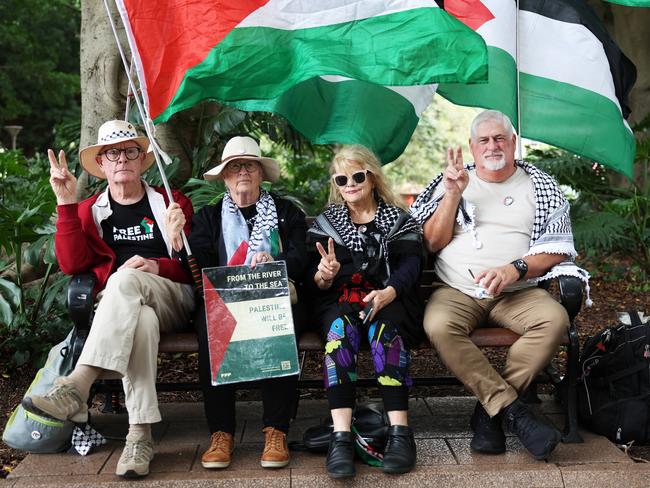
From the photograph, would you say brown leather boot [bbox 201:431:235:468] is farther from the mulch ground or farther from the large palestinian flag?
the large palestinian flag

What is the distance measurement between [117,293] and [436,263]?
1774mm

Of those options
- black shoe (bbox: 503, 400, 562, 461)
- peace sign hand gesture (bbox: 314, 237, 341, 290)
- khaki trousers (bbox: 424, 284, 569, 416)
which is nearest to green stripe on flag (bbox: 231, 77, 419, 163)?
peace sign hand gesture (bbox: 314, 237, 341, 290)

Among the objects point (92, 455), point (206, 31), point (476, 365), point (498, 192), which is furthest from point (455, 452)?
point (206, 31)

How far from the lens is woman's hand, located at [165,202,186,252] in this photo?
4.19 meters

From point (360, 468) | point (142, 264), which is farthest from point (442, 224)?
point (142, 264)

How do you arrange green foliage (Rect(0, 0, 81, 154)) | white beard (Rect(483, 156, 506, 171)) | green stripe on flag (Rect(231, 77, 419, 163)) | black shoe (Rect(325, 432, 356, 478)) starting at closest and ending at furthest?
black shoe (Rect(325, 432, 356, 478)) → white beard (Rect(483, 156, 506, 171)) → green stripe on flag (Rect(231, 77, 419, 163)) → green foliage (Rect(0, 0, 81, 154))

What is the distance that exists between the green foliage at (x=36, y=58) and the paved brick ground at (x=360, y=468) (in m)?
17.9

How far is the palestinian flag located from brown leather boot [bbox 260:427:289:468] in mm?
2321

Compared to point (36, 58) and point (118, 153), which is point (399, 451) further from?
point (36, 58)

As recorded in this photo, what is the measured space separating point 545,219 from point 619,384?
948 mm

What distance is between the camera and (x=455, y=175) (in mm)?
4305

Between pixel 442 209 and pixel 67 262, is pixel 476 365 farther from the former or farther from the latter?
pixel 67 262

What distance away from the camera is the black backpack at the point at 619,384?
4.24 m

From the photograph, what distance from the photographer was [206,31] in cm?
413
